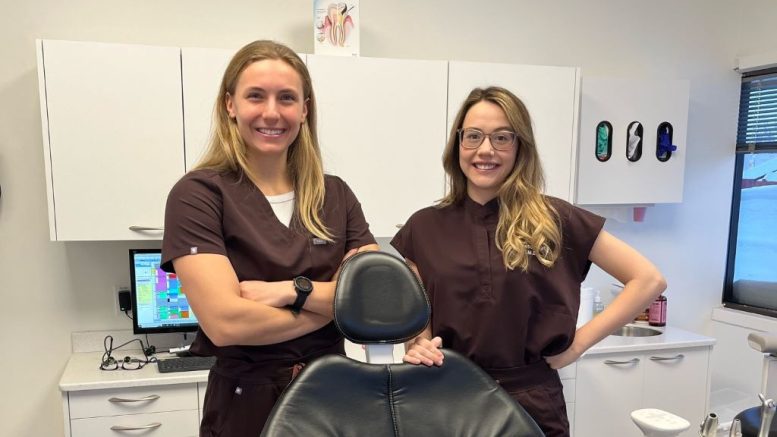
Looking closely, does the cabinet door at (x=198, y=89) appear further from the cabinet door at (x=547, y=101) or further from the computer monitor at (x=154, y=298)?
the cabinet door at (x=547, y=101)

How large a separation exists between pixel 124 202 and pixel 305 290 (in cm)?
109

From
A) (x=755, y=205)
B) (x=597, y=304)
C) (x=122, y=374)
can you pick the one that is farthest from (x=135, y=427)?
(x=755, y=205)

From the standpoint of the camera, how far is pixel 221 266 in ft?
3.53

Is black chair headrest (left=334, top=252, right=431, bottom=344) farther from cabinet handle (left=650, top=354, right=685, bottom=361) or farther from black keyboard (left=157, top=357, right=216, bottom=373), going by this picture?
cabinet handle (left=650, top=354, right=685, bottom=361)

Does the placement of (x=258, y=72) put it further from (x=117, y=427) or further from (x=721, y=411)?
(x=721, y=411)

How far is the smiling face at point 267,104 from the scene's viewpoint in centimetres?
115

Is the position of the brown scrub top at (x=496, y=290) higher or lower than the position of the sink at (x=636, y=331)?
higher

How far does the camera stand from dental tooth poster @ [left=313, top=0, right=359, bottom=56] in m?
2.08

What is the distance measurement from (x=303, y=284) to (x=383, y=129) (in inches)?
42.8

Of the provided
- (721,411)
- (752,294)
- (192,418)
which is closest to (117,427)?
(192,418)

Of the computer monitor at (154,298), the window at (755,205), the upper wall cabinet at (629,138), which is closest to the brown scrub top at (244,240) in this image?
Answer: the computer monitor at (154,298)

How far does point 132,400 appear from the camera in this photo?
1839 mm

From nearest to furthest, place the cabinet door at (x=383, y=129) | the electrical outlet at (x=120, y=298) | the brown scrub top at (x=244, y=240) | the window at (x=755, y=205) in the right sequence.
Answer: the brown scrub top at (x=244, y=240)
the cabinet door at (x=383, y=129)
the electrical outlet at (x=120, y=298)
the window at (x=755, y=205)

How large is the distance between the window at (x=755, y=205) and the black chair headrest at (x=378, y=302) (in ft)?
8.75
